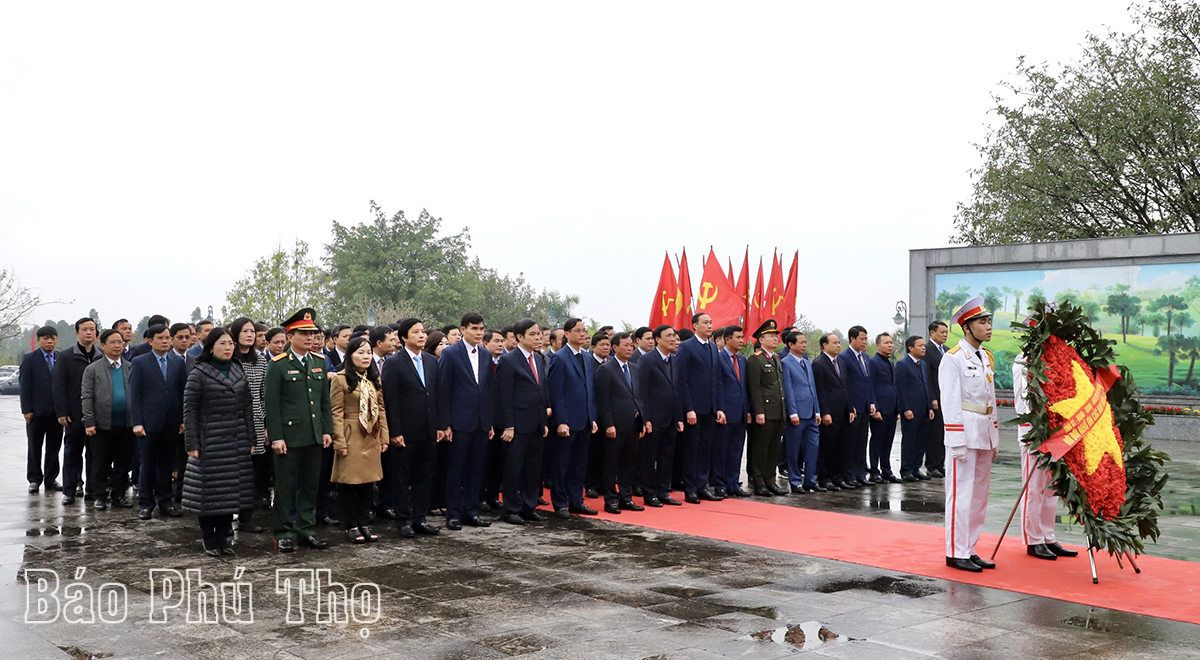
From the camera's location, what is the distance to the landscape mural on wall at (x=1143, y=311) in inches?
654

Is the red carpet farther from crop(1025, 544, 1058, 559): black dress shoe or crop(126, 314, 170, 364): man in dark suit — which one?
crop(126, 314, 170, 364): man in dark suit

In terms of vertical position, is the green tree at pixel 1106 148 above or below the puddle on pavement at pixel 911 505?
above

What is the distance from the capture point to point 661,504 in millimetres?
9320

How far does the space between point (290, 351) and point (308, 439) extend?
2.17 ft

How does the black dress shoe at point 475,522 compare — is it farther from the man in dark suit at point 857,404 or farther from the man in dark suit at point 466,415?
the man in dark suit at point 857,404

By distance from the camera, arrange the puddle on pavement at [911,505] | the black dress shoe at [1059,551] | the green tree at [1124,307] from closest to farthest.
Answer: the black dress shoe at [1059,551] → the puddle on pavement at [911,505] → the green tree at [1124,307]

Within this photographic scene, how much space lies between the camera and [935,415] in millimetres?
11680

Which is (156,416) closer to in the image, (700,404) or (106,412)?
(106,412)

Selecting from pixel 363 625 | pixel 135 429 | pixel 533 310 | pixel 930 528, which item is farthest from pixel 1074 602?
pixel 533 310

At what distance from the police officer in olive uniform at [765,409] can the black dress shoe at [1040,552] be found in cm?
350

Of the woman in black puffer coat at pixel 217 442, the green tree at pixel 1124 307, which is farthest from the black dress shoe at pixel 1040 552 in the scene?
the green tree at pixel 1124 307

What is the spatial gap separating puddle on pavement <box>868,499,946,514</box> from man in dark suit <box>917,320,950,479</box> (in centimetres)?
221

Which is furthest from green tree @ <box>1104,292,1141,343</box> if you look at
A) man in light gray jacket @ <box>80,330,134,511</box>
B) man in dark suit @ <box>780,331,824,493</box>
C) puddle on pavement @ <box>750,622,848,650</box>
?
man in light gray jacket @ <box>80,330,134,511</box>

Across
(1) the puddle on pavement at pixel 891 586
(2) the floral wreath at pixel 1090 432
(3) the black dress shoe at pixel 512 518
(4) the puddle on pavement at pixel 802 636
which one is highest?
(2) the floral wreath at pixel 1090 432
